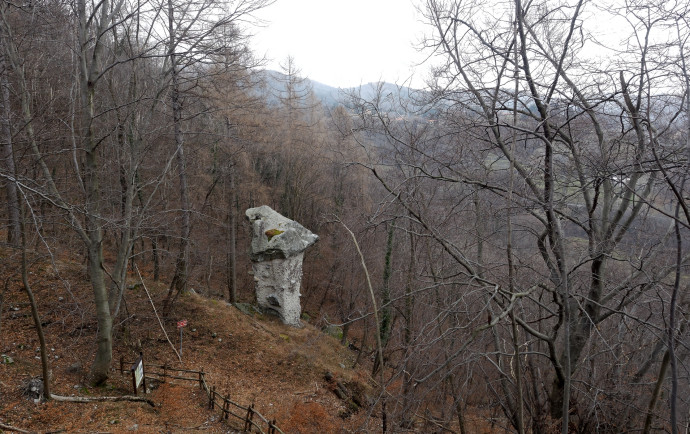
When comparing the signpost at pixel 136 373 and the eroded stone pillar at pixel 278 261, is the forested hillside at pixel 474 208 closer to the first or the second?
the signpost at pixel 136 373

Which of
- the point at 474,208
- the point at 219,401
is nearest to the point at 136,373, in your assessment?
the point at 219,401

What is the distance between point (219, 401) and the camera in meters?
8.55

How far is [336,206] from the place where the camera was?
20000 millimetres

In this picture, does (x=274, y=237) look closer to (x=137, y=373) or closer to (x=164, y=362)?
(x=164, y=362)

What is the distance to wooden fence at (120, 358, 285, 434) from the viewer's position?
24.6ft

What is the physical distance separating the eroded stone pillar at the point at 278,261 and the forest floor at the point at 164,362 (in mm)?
775

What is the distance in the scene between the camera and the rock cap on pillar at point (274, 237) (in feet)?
44.8

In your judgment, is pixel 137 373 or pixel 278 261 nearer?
pixel 137 373

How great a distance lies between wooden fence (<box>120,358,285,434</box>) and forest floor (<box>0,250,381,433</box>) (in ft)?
0.58

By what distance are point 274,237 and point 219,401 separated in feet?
→ 20.1

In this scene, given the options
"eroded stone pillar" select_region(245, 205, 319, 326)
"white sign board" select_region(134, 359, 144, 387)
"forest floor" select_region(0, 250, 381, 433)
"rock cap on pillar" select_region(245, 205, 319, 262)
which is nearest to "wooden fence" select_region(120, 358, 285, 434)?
"forest floor" select_region(0, 250, 381, 433)

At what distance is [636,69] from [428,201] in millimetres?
5090

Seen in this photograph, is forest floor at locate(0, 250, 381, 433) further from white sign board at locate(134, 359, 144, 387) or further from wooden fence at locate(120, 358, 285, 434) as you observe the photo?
white sign board at locate(134, 359, 144, 387)

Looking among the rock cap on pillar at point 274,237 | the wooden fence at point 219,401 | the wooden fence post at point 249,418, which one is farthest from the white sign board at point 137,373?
the rock cap on pillar at point 274,237
